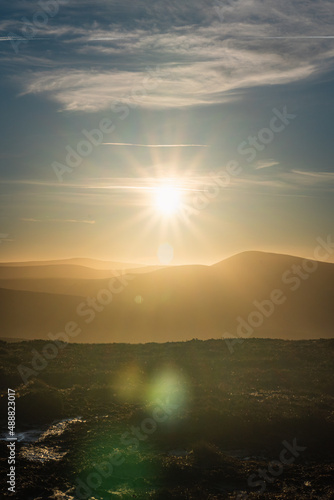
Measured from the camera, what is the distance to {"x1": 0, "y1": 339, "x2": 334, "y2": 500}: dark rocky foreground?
31.5 ft

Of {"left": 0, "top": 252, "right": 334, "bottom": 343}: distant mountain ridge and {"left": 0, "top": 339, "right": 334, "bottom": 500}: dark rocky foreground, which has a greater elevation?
{"left": 0, "top": 252, "right": 334, "bottom": 343}: distant mountain ridge

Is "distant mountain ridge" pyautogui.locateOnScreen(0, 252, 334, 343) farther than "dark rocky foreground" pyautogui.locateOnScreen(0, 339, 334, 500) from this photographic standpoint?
Yes

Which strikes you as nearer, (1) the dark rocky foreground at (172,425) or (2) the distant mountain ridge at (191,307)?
(1) the dark rocky foreground at (172,425)

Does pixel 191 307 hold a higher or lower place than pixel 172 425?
higher

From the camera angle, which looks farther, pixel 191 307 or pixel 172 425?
pixel 191 307

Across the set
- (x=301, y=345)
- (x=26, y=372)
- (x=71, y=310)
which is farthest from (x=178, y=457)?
(x=71, y=310)

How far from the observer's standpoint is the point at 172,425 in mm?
12906

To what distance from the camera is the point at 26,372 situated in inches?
712

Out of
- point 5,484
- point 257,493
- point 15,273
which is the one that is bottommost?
point 257,493

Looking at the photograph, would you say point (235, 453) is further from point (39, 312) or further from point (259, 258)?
point (259, 258)

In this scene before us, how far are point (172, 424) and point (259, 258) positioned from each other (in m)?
81.1

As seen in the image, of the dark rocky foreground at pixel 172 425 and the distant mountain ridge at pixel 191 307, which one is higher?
the distant mountain ridge at pixel 191 307

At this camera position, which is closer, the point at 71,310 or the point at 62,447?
the point at 62,447

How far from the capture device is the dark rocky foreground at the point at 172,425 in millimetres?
9594
